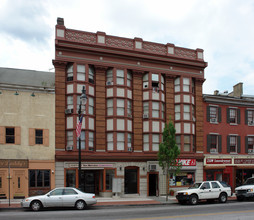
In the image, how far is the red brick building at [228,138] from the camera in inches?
1296

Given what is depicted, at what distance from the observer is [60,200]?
19.8 m

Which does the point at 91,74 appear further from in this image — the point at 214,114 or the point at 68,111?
the point at 214,114

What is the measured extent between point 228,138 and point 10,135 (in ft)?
70.1

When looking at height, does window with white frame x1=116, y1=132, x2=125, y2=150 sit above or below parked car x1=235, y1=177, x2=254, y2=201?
above

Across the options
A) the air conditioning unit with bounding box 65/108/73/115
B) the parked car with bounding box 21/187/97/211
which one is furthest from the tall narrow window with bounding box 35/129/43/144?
the parked car with bounding box 21/187/97/211

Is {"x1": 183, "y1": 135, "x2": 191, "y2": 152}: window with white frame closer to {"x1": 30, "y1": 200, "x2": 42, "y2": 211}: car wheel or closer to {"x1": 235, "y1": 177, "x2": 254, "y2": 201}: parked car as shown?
{"x1": 235, "y1": 177, "x2": 254, "y2": 201}: parked car

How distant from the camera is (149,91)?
30.4 metres

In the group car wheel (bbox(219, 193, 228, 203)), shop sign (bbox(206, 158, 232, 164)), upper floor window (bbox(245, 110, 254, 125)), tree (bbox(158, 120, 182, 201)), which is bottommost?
car wheel (bbox(219, 193, 228, 203))

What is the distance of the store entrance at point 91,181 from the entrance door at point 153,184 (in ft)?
15.8

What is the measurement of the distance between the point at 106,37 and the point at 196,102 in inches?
432

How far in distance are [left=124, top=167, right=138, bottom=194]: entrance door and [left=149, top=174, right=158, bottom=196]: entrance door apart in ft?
4.47

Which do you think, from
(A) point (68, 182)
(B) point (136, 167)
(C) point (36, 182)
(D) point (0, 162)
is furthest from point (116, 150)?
(D) point (0, 162)

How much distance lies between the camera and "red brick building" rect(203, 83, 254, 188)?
32906 millimetres

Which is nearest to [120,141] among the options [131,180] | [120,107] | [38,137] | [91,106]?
[120,107]
